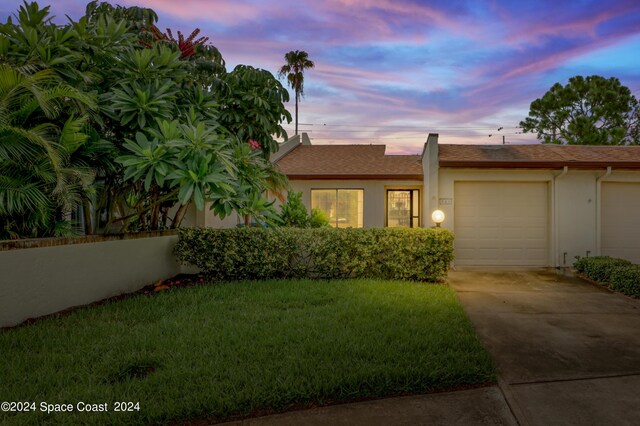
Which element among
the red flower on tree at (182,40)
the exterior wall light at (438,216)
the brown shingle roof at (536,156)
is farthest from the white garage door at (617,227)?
the red flower on tree at (182,40)

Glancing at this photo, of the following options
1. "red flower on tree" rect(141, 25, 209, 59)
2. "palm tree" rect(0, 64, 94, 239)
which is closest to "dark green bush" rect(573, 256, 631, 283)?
"red flower on tree" rect(141, 25, 209, 59)

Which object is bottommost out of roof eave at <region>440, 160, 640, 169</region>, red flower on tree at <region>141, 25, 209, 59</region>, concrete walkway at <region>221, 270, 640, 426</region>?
concrete walkway at <region>221, 270, 640, 426</region>

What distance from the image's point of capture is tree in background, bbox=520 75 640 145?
27625 mm

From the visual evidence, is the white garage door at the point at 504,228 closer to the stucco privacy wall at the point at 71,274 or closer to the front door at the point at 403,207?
the front door at the point at 403,207

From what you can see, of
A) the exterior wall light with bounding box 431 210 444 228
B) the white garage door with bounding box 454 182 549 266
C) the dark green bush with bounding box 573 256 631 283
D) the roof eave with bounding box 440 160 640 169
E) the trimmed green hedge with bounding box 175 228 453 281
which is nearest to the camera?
the trimmed green hedge with bounding box 175 228 453 281

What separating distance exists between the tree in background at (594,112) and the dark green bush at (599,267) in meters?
22.9

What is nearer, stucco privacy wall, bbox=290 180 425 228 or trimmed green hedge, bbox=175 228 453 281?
trimmed green hedge, bbox=175 228 453 281

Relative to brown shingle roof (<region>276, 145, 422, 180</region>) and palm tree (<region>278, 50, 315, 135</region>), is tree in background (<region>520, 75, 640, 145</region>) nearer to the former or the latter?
palm tree (<region>278, 50, 315, 135</region>)

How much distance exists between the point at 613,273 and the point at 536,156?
4246mm

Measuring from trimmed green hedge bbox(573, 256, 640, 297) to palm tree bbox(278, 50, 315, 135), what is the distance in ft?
81.5

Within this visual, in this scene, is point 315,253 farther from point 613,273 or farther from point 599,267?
point 599,267

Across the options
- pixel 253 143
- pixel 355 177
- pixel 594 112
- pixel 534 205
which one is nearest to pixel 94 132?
pixel 253 143

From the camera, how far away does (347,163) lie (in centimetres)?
1410

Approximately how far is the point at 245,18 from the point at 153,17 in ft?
8.11
